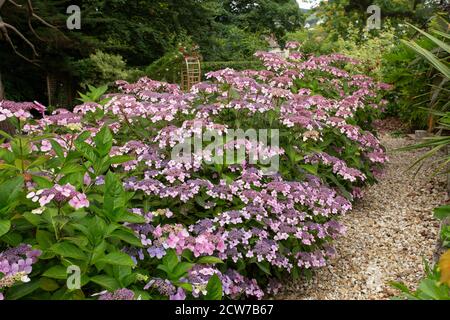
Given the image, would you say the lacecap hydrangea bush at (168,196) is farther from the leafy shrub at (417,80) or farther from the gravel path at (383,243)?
the leafy shrub at (417,80)

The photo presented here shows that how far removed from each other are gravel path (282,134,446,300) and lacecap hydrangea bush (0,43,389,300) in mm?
224

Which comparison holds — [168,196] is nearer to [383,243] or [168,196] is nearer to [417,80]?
[383,243]

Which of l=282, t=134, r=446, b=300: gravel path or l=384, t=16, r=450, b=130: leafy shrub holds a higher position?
l=384, t=16, r=450, b=130: leafy shrub

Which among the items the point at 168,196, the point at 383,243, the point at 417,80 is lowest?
the point at 383,243

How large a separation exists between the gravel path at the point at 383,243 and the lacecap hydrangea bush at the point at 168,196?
8.8 inches

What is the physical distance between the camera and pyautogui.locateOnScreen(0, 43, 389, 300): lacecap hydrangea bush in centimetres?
147

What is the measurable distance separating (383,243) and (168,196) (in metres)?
1.89

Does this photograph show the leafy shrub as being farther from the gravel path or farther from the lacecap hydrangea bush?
the lacecap hydrangea bush

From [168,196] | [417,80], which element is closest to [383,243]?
[168,196]

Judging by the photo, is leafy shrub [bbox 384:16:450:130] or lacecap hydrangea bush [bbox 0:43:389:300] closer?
lacecap hydrangea bush [bbox 0:43:389:300]

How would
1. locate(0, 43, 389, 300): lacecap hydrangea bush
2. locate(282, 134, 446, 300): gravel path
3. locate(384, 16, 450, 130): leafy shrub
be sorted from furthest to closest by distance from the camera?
locate(384, 16, 450, 130): leafy shrub, locate(282, 134, 446, 300): gravel path, locate(0, 43, 389, 300): lacecap hydrangea bush

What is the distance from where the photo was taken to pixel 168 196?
2340 millimetres

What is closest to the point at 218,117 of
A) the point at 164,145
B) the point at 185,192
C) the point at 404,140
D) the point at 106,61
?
the point at 164,145

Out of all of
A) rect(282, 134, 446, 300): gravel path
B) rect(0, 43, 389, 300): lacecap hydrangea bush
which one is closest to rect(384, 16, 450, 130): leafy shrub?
rect(282, 134, 446, 300): gravel path
